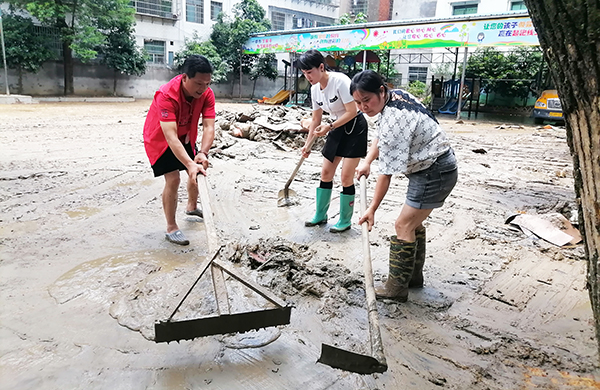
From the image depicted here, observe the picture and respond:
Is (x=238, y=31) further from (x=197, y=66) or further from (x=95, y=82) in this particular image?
(x=197, y=66)

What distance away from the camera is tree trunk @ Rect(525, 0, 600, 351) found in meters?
1.46

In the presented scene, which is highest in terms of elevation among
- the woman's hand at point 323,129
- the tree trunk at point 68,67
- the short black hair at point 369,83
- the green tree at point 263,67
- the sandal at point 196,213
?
the green tree at point 263,67

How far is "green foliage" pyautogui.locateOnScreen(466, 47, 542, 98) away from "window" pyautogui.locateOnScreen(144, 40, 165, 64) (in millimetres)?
16481

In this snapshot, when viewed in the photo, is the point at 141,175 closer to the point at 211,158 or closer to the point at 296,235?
the point at 211,158

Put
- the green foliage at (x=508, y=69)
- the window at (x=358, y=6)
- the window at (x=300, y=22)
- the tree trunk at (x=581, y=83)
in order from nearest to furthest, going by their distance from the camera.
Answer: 1. the tree trunk at (x=581, y=83)
2. the green foliage at (x=508, y=69)
3. the window at (x=300, y=22)
4. the window at (x=358, y=6)

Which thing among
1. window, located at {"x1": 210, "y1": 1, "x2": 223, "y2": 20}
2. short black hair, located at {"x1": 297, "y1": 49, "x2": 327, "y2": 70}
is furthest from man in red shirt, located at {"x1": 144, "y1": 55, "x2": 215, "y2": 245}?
window, located at {"x1": 210, "y1": 1, "x2": 223, "y2": 20}

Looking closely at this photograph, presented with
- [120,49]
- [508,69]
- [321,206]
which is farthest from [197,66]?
[120,49]

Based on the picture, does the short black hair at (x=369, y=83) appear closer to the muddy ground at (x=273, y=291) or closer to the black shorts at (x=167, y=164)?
the muddy ground at (x=273, y=291)

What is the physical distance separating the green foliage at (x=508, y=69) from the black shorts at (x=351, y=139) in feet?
54.2

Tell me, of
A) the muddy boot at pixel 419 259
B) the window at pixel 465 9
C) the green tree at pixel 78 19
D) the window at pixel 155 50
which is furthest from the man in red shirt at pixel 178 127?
the window at pixel 465 9

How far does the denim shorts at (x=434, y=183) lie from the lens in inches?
103

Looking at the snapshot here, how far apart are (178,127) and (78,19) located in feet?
61.7

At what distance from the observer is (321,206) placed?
4.30 meters

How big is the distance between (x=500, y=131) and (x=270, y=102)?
12340 mm
